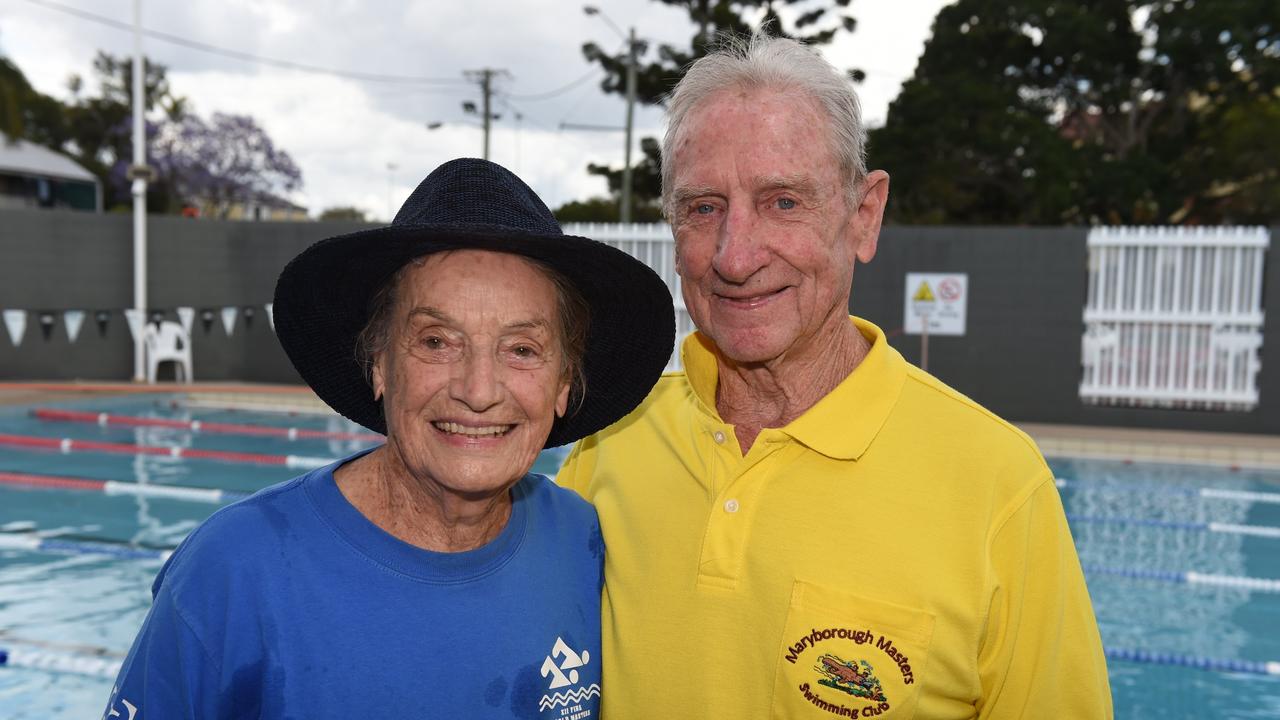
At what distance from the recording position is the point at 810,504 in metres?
1.66

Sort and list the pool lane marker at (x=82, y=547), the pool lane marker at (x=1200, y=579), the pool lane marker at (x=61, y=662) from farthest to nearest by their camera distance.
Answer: the pool lane marker at (x=82, y=547) < the pool lane marker at (x=1200, y=579) < the pool lane marker at (x=61, y=662)

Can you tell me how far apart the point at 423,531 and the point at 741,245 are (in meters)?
0.73

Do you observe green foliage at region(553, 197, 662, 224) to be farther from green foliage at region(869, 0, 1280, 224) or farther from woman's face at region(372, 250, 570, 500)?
woman's face at region(372, 250, 570, 500)

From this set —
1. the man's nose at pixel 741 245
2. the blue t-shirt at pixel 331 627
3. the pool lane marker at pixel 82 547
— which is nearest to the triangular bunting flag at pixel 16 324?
the pool lane marker at pixel 82 547

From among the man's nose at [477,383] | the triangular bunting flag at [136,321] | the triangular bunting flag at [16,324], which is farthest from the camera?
the triangular bunting flag at [136,321]

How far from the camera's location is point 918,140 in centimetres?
2431

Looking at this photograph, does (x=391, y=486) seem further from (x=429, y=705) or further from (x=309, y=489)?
(x=429, y=705)

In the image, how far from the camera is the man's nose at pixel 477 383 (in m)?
1.53

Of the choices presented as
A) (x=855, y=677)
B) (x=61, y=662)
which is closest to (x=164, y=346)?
(x=61, y=662)

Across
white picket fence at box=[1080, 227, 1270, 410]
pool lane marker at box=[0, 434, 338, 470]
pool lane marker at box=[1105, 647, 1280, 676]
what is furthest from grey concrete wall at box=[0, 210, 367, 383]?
pool lane marker at box=[1105, 647, 1280, 676]

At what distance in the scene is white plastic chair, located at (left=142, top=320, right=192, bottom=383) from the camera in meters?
14.1

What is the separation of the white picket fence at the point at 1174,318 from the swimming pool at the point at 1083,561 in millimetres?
2088

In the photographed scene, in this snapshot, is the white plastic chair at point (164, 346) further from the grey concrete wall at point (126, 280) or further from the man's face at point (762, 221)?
the man's face at point (762, 221)

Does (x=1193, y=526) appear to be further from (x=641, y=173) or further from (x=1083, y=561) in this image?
(x=641, y=173)
